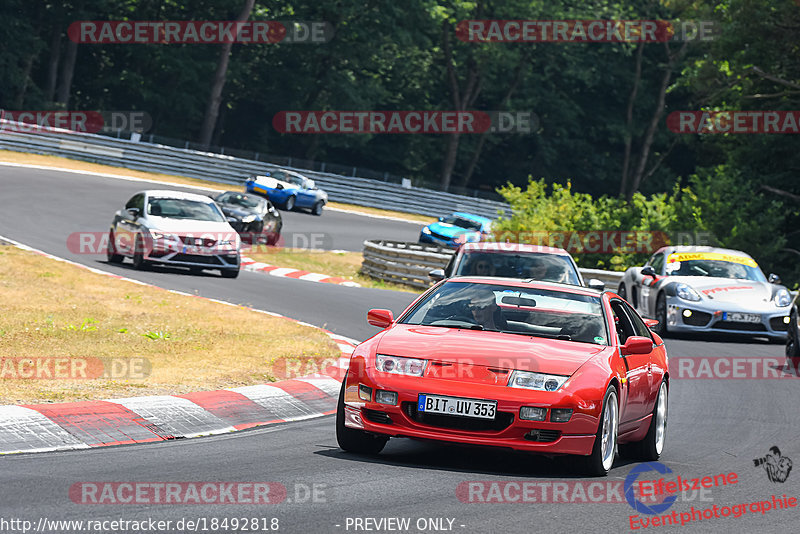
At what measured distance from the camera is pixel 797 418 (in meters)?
11.6

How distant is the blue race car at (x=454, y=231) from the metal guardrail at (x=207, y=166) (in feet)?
42.7

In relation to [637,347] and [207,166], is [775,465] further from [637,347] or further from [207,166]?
[207,166]

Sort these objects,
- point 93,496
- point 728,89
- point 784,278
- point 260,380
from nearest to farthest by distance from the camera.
Result: point 93,496, point 260,380, point 784,278, point 728,89

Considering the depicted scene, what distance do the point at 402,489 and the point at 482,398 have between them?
0.92 m

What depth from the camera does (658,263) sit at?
20656mm

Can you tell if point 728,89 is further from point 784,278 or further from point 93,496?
point 93,496

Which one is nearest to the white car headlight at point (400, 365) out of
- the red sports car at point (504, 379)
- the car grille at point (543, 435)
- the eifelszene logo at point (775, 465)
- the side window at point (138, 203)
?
the red sports car at point (504, 379)

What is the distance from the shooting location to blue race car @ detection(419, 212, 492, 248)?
39.2m

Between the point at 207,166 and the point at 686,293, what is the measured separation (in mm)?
34791

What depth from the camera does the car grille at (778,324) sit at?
18.6m

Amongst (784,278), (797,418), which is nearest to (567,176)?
(784,278)

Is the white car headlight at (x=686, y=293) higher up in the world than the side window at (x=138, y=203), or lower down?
higher up

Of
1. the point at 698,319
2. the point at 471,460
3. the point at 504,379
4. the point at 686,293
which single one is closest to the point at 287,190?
the point at 686,293

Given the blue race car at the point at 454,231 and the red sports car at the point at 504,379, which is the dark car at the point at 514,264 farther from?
the blue race car at the point at 454,231
